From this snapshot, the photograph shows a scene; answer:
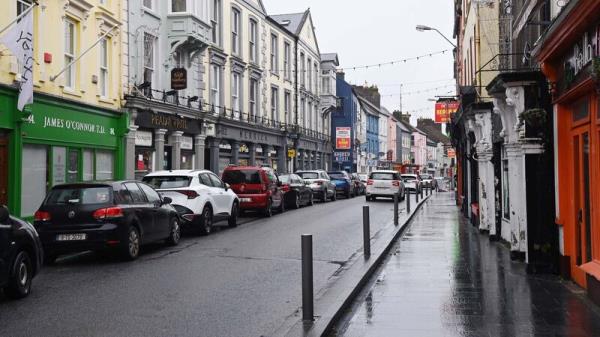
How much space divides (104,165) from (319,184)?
12360 mm

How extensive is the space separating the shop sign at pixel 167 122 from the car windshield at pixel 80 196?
1134 centimetres

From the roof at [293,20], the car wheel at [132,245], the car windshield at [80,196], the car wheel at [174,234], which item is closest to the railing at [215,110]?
the roof at [293,20]

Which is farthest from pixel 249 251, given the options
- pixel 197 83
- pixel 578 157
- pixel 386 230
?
pixel 197 83

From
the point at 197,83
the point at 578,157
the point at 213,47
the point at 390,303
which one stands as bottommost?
the point at 390,303

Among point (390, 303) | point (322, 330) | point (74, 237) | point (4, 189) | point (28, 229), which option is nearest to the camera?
point (322, 330)

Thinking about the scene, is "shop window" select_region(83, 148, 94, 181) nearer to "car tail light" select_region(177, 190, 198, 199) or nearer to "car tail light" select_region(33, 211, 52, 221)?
"car tail light" select_region(177, 190, 198, 199)

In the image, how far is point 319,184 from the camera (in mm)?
30609

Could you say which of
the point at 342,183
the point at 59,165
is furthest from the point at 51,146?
the point at 342,183

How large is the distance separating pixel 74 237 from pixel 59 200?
30.3 inches

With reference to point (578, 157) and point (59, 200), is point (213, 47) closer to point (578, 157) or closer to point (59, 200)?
point (59, 200)

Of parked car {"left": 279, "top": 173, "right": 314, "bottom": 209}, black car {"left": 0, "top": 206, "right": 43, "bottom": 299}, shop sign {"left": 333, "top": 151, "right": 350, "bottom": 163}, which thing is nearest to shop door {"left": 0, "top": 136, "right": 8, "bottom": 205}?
black car {"left": 0, "top": 206, "right": 43, "bottom": 299}

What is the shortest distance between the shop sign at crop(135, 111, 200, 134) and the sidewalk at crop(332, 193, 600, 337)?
43.8ft

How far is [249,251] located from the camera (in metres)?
12.5

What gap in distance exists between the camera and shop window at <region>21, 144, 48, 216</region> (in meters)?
16.3
